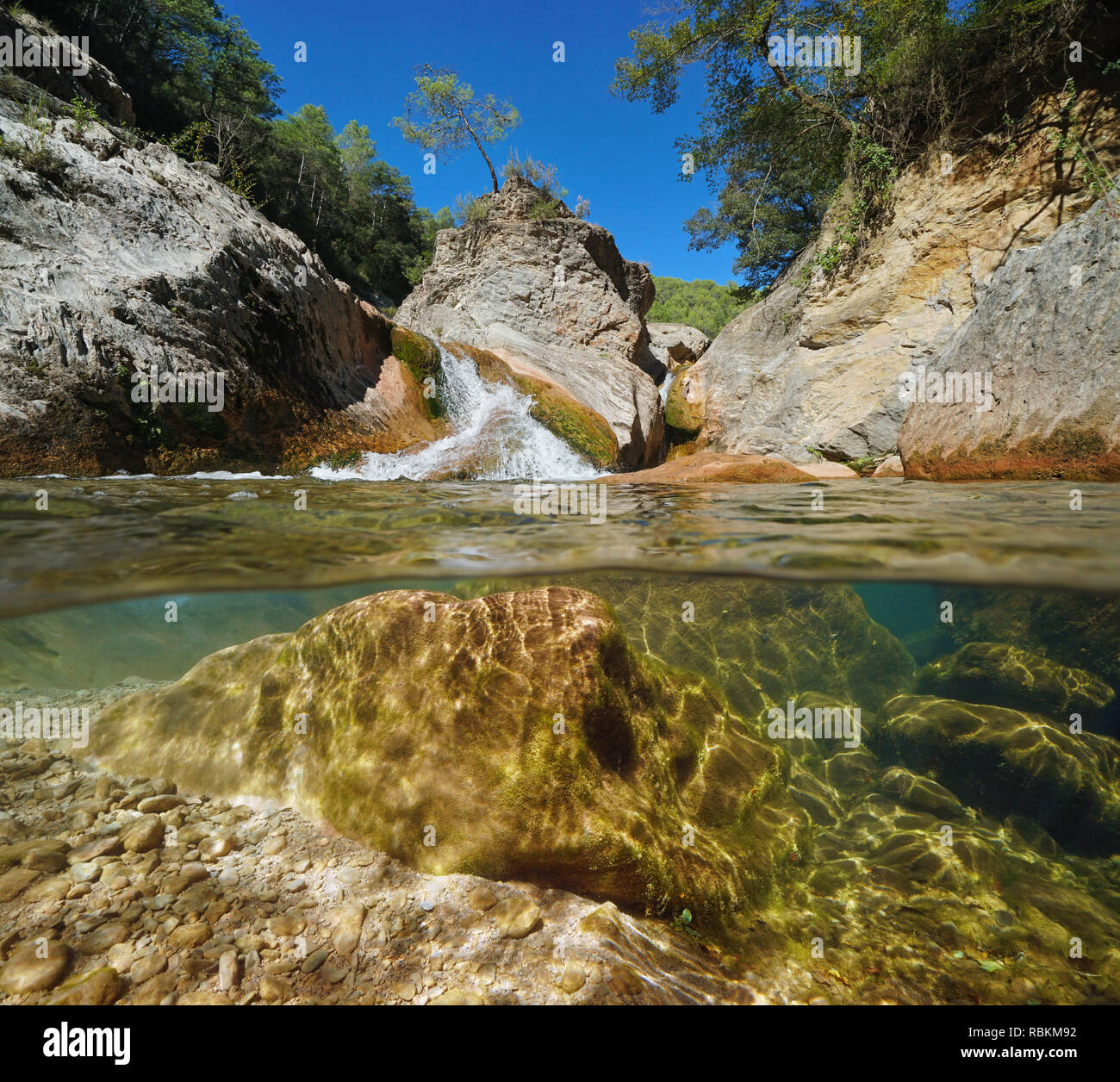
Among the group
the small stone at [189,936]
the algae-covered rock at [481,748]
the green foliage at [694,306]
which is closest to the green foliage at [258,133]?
the green foliage at [694,306]

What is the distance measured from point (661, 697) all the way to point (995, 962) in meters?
3.45

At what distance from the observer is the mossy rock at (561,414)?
12992mm

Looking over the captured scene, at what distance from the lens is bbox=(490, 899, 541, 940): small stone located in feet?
10.9

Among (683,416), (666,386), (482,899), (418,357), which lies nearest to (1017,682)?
(482,899)

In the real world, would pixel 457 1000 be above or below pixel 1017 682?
above

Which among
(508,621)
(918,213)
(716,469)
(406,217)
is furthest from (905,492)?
(406,217)

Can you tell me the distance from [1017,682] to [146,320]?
16227mm

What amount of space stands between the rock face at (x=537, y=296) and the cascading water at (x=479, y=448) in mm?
3181

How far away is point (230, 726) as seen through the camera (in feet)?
16.5

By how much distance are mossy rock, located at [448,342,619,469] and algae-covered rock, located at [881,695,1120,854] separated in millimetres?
8537

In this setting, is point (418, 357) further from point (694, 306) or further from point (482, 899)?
point (694, 306)

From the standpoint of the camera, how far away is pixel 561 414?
1366 cm

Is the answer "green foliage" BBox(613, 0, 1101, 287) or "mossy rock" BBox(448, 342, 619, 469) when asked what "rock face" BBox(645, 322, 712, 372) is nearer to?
"green foliage" BBox(613, 0, 1101, 287)

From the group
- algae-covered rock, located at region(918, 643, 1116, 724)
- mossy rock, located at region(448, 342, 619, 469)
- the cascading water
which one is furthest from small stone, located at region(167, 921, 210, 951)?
algae-covered rock, located at region(918, 643, 1116, 724)
